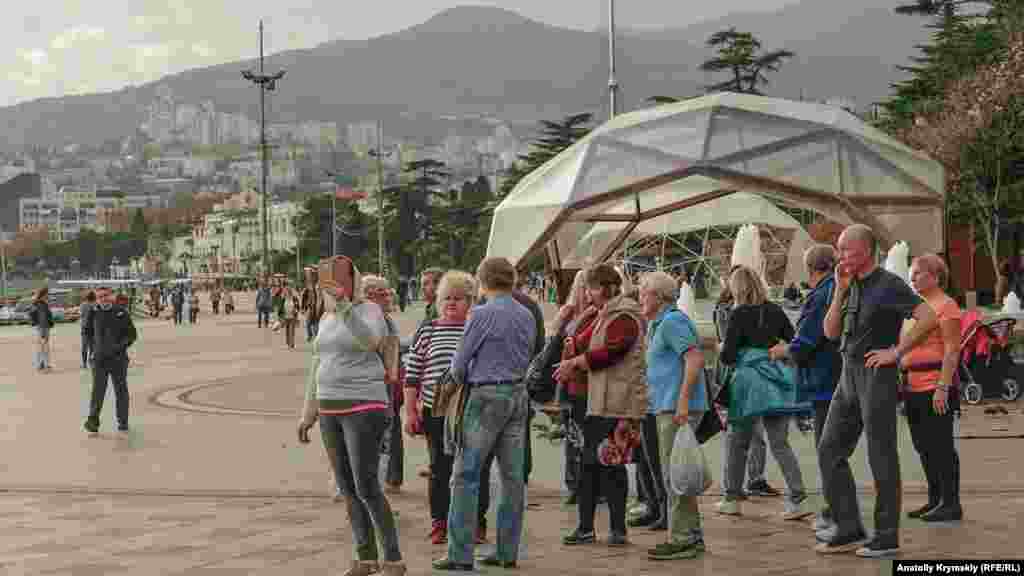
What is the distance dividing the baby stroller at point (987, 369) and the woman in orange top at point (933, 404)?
8.05 metres

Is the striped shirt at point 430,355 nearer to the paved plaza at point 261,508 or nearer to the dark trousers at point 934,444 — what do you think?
the paved plaza at point 261,508

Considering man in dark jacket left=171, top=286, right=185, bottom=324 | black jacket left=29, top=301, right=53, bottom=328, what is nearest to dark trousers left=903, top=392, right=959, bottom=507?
black jacket left=29, top=301, right=53, bottom=328

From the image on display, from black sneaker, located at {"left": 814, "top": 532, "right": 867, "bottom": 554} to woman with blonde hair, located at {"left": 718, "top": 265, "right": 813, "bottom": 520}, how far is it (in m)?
1.27

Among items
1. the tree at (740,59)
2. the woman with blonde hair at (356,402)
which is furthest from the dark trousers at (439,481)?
the tree at (740,59)

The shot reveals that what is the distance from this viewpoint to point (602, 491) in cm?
912

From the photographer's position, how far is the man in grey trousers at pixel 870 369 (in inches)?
333

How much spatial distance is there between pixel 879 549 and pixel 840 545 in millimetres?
278

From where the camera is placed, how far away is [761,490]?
36.4 feet

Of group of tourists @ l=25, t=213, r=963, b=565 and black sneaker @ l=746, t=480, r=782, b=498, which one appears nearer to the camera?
group of tourists @ l=25, t=213, r=963, b=565

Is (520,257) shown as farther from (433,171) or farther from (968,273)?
(433,171)

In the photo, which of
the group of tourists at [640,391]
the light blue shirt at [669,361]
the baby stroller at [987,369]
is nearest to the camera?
the group of tourists at [640,391]

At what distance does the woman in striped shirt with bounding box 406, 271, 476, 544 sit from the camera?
9.21 m

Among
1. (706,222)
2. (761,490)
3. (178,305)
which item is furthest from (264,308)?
(761,490)

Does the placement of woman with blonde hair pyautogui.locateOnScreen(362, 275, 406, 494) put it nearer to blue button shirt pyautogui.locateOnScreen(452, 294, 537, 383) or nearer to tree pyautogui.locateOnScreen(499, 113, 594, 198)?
blue button shirt pyautogui.locateOnScreen(452, 294, 537, 383)
